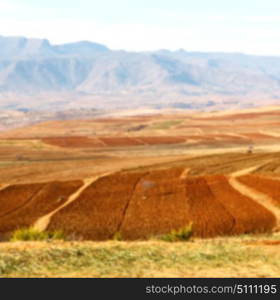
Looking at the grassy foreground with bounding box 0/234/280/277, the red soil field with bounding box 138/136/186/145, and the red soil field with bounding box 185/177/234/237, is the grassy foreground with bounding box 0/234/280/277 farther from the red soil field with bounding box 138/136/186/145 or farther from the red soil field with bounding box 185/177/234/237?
the red soil field with bounding box 138/136/186/145

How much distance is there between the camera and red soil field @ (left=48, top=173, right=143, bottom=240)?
35062mm

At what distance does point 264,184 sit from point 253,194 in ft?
12.5

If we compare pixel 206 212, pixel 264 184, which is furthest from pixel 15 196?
pixel 264 184

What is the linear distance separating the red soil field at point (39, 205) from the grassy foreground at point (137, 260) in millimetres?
17024

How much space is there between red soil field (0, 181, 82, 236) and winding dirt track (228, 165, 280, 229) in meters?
15.2

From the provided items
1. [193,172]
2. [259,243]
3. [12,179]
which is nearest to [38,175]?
[12,179]

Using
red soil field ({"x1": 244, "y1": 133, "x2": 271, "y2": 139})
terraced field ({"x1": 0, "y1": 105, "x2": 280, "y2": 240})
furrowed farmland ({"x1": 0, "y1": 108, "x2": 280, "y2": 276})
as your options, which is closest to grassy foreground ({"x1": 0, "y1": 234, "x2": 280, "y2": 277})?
furrowed farmland ({"x1": 0, "y1": 108, "x2": 280, "y2": 276})

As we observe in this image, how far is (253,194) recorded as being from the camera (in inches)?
1807

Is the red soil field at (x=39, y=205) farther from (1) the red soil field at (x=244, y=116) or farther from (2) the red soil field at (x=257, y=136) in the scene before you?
(1) the red soil field at (x=244, y=116)

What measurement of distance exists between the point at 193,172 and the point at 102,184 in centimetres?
1173

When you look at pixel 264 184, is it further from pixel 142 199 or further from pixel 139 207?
pixel 139 207

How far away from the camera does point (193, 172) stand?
59844mm

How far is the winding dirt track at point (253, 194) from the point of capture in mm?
39375
